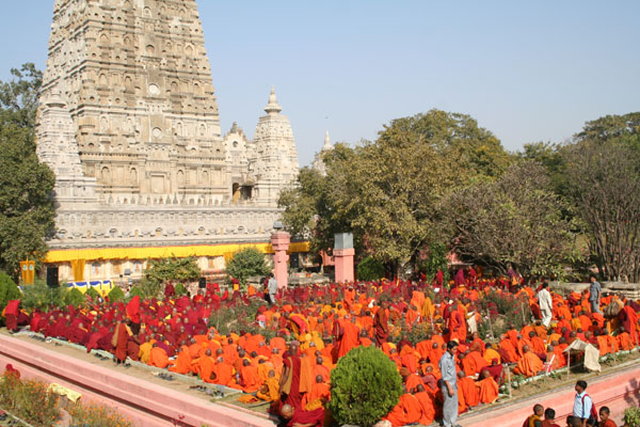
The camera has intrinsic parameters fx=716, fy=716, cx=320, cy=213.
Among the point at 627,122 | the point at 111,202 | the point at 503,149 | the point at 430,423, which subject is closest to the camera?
the point at 430,423

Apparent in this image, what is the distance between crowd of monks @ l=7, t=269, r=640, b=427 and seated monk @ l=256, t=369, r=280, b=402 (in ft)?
0.06

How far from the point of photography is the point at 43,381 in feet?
57.8

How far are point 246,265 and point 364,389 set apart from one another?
25.8 meters

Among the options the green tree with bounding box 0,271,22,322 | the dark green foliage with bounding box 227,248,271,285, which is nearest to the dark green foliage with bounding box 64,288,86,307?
the green tree with bounding box 0,271,22,322

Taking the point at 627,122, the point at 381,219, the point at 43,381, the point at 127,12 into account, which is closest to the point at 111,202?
the point at 127,12

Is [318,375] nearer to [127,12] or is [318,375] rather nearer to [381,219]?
[381,219]

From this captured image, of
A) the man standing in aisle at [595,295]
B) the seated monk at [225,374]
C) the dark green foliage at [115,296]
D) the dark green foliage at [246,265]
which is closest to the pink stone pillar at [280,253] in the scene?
the dark green foliage at [115,296]

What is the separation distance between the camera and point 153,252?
39406 mm

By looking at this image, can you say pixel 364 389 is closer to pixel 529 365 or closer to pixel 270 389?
pixel 270 389

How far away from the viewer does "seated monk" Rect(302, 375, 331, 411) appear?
1169 cm

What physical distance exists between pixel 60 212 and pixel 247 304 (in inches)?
733

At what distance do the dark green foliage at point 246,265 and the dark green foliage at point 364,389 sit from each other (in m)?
25.1

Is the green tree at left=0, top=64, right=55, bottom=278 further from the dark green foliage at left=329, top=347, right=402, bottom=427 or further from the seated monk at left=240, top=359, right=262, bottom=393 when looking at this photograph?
the dark green foliage at left=329, top=347, right=402, bottom=427

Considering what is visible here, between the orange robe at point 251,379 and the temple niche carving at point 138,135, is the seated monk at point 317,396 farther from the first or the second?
the temple niche carving at point 138,135
